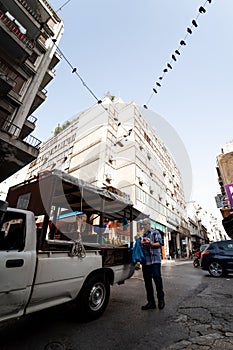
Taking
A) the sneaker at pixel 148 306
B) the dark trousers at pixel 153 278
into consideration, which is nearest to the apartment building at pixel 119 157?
the dark trousers at pixel 153 278

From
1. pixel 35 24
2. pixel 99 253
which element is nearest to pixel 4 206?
pixel 99 253

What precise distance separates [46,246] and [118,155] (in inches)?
869

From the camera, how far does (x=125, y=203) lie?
5289mm

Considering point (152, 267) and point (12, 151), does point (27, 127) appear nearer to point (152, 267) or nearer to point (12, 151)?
point (12, 151)

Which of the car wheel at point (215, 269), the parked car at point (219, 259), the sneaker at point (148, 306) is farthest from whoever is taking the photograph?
the car wheel at point (215, 269)

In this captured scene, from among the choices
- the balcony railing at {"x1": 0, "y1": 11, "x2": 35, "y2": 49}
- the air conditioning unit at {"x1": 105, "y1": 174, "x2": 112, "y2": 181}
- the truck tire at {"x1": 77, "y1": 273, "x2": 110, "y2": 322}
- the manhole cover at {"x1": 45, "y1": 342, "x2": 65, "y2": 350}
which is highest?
the balcony railing at {"x1": 0, "y1": 11, "x2": 35, "y2": 49}

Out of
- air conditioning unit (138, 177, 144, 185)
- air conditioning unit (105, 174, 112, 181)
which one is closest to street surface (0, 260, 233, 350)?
air conditioning unit (105, 174, 112, 181)

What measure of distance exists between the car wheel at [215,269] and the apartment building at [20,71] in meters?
10.7

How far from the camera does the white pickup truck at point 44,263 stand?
2371mm

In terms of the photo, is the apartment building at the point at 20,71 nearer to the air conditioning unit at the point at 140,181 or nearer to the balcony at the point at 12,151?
the balcony at the point at 12,151

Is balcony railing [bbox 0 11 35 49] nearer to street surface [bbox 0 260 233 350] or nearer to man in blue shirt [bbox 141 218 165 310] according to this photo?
man in blue shirt [bbox 141 218 165 310]

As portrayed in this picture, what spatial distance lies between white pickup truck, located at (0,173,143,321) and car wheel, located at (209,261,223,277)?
A: 240 inches

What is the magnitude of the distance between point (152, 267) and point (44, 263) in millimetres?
2380

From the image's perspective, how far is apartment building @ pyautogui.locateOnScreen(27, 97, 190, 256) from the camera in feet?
71.8
